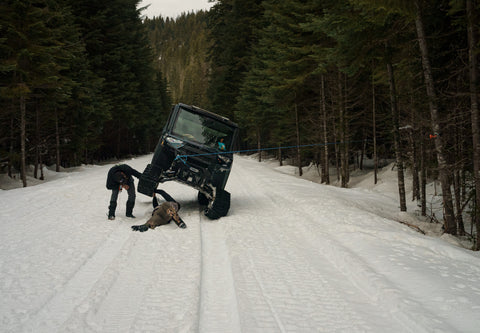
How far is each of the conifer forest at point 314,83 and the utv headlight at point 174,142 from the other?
18.3 ft

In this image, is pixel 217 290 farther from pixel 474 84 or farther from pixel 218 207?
pixel 474 84

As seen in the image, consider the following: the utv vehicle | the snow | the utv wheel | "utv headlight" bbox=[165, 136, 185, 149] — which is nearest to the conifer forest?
the snow

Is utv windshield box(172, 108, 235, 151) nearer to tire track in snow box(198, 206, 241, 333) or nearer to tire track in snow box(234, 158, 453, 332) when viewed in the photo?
tire track in snow box(198, 206, 241, 333)

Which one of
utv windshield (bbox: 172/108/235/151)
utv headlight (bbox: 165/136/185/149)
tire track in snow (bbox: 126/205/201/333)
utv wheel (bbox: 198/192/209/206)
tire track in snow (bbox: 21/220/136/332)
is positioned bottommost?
tire track in snow (bbox: 126/205/201/333)

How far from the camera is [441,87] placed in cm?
972

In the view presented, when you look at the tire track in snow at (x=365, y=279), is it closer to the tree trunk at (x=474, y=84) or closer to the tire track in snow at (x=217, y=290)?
the tire track in snow at (x=217, y=290)

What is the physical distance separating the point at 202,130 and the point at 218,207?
90.5 inches

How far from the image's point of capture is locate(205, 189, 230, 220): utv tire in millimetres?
8414

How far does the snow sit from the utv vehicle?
0.79 meters

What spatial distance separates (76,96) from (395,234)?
65.5 ft

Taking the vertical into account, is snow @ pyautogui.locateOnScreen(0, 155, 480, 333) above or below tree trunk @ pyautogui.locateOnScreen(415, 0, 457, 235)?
below

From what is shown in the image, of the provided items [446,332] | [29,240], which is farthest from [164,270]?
[446,332]

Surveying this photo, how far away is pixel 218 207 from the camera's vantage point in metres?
8.46

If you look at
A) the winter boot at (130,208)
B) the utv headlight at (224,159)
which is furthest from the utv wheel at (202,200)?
the winter boot at (130,208)
